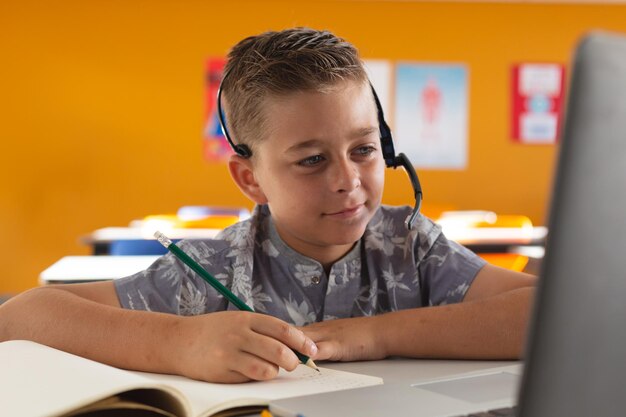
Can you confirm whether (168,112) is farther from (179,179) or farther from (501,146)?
(501,146)

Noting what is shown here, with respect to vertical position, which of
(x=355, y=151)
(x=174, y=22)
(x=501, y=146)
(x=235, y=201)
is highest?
(x=174, y=22)

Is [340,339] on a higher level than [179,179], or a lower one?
higher

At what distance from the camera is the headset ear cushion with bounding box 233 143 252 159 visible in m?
1.33

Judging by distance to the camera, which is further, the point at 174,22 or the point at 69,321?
the point at 174,22

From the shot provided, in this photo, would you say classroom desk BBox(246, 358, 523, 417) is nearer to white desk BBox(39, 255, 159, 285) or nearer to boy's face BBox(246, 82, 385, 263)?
boy's face BBox(246, 82, 385, 263)

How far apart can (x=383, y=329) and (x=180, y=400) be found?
409 mm

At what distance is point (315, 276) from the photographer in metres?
1.31

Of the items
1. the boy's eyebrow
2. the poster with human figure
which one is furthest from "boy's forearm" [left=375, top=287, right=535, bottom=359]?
the poster with human figure

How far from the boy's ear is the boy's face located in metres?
0.07

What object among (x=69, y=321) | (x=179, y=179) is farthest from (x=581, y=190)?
(x=179, y=179)

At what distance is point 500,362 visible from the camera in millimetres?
1028

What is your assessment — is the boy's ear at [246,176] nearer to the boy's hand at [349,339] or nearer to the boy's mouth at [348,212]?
the boy's mouth at [348,212]

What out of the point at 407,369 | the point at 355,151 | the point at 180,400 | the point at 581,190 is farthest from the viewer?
the point at 355,151

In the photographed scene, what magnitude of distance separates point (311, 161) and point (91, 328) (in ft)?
1.35
